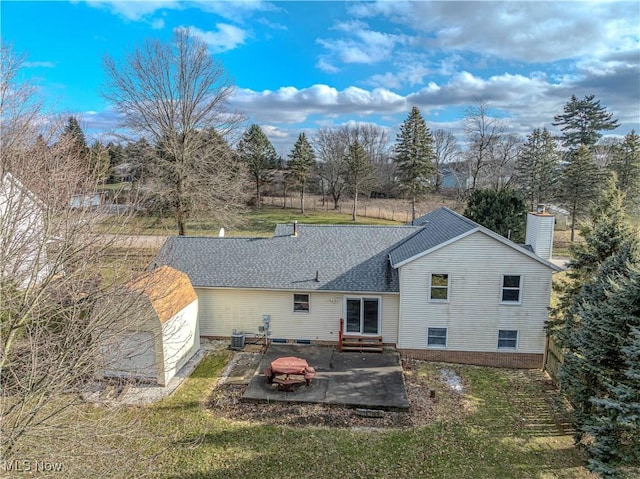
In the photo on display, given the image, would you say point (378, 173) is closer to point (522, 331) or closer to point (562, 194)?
point (562, 194)

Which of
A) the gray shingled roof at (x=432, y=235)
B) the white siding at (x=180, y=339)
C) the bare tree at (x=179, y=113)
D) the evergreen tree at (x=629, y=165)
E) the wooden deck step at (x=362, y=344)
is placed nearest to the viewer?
the white siding at (x=180, y=339)

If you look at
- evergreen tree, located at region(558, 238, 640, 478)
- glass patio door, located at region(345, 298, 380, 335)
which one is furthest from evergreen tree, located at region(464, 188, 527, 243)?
evergreen tree, located at region(558, 238, 640, 478)

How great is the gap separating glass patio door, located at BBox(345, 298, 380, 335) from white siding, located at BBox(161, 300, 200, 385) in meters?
6.11

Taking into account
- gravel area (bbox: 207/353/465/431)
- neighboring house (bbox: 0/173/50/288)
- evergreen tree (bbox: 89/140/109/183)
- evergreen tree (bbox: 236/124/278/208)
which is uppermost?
evergreen tree (bbox: 236/124/278/208)

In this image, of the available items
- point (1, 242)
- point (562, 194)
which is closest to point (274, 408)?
point (1, 242)

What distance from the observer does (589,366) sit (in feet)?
34.2

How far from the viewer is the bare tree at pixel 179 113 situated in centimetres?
2475

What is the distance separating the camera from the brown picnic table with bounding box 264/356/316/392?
12.9 m

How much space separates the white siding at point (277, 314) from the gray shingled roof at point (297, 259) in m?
0.46

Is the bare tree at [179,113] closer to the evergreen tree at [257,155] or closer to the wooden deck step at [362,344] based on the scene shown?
the wooden deck step at [362,344]

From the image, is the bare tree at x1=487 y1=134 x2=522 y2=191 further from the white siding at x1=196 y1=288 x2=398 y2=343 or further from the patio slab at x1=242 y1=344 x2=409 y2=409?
the patio slab at x1=242 y1=344 x2=409 y2=409

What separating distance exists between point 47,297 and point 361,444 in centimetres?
825

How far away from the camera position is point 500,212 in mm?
26953

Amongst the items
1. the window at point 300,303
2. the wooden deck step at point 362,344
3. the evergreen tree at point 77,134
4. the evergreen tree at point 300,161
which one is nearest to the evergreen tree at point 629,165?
the evergreen tree at point 300,161
